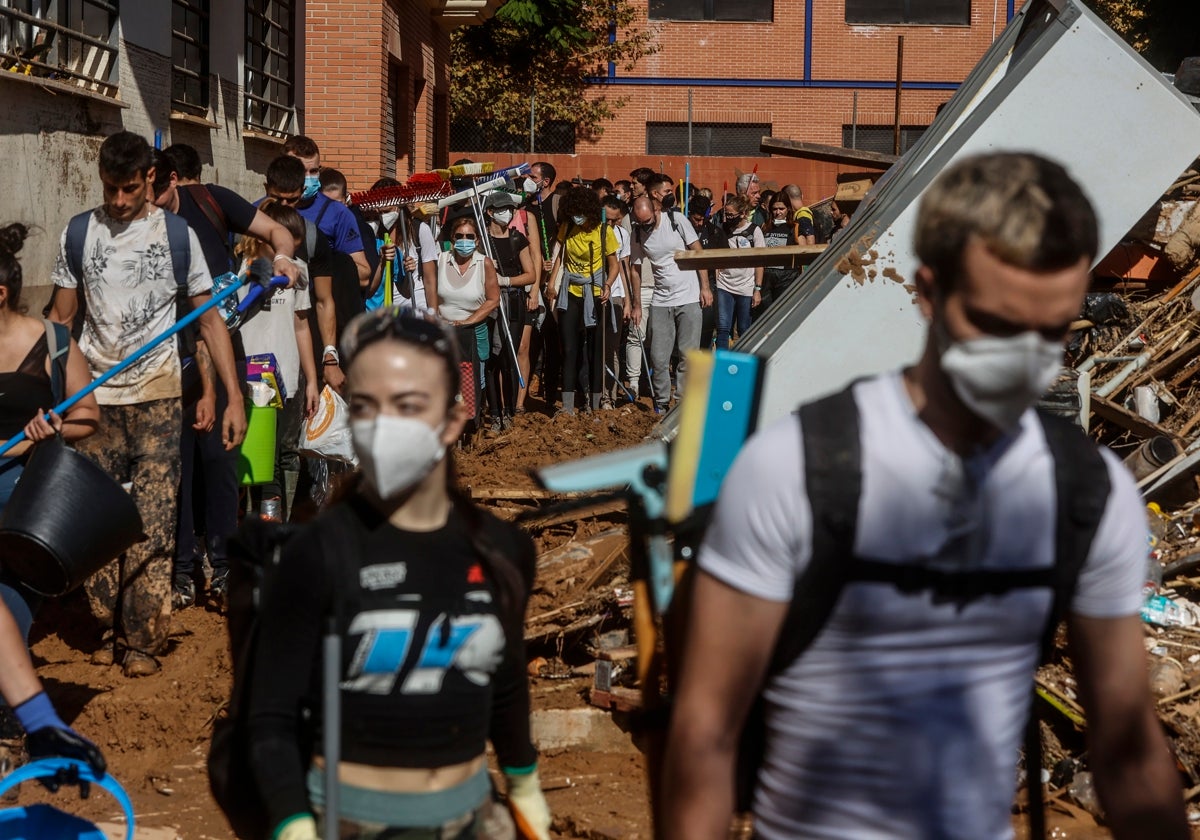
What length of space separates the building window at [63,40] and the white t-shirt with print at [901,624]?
7.73 metres

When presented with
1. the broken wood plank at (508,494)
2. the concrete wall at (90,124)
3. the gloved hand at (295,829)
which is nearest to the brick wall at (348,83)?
the concrete wall at (90,124)

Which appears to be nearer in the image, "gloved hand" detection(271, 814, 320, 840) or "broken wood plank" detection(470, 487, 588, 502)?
"gloved hand" detection(271, 814, 320, 840)

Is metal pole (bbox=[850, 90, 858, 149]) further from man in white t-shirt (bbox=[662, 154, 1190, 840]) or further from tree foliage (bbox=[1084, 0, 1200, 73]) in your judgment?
man in white t-shirt (bbox=[662, 154, 1190, 840])

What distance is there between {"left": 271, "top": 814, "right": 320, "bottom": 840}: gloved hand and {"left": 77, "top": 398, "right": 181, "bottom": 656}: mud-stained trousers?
4.18 metres

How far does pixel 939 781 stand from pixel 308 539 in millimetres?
1105

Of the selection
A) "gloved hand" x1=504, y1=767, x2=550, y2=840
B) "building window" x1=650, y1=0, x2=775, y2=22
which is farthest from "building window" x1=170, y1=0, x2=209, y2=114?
"building window" x1=650, y1=0, x2=775, y2=22

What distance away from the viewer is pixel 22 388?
16.5 feet

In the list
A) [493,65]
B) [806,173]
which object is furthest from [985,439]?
[493,65]

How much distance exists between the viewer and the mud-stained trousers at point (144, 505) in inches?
244

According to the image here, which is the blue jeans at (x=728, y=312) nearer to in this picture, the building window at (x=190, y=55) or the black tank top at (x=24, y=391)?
the building window at (x=190, y=55)

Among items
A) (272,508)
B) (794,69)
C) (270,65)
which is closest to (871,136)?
(794,69)

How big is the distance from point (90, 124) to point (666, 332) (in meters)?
5.25

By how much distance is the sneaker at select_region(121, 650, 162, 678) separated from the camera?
6.30m

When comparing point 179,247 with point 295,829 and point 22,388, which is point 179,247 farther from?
point 295,829
